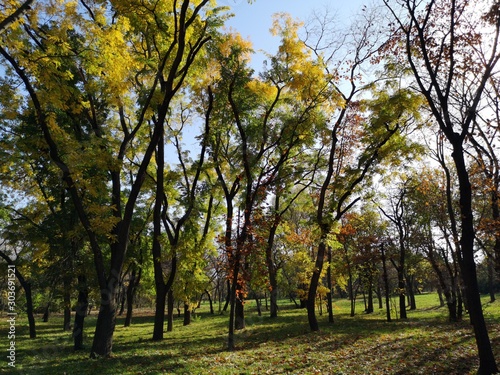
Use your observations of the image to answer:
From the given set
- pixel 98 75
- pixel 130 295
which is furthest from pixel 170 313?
pixel 98 75

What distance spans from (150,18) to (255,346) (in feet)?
40.6

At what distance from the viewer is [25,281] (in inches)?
Result: 869

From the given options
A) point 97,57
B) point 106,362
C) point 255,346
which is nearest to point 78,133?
point 97,57

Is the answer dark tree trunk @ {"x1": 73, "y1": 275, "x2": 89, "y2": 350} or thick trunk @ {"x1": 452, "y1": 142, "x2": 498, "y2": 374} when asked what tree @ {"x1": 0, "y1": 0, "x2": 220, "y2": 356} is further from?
thick trunk @ {"x1": 452, "y1": 142, "x2": 498, "y2": 374}

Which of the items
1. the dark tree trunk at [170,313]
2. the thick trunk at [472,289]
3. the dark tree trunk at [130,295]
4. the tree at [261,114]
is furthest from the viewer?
the dark tree trunk at [130,295]

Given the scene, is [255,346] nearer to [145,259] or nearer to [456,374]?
[456,374]

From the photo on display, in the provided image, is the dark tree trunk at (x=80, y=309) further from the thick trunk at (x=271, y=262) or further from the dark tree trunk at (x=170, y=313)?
the thick trunk at (x=271, y=262)

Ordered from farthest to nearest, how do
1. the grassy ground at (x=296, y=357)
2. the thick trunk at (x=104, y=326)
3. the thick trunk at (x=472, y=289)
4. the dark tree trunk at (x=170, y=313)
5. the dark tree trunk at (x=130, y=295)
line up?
the dark tree trunk at (x=130, y=295)
the dark tree trunk at (x=170, y=313)
the thick trunk at (x=104, y=326)
the grassy ground at (x=296, y=357)
the thick trunk at (x=472, y=289)

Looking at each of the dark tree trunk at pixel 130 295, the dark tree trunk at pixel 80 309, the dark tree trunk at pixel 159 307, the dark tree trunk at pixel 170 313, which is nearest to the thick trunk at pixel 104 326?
the dark tree trunk at pixel 80 309

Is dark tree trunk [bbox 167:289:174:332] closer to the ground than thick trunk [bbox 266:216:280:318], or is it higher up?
closer to the ground

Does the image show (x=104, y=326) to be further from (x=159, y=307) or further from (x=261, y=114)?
(x=261, y=114)

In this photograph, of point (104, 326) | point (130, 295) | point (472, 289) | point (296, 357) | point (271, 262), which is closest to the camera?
point (472, 289)

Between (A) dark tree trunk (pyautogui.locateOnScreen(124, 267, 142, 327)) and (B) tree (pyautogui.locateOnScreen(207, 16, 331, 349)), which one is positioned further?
(A) dark tree trunk (pyautogui.locateOnScreen(124, 267, 142, 327))

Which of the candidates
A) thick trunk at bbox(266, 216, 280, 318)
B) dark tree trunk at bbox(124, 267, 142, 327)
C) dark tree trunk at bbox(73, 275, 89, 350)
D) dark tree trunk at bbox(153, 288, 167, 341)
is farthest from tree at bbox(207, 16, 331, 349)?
dark tree trunk at bbox(124, 267, 142, 327)
